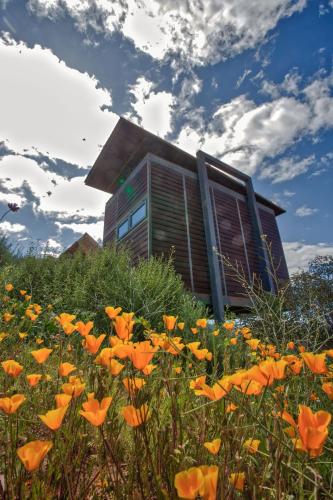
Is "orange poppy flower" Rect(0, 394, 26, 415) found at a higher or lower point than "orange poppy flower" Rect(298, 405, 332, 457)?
higher

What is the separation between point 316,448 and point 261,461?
662mm

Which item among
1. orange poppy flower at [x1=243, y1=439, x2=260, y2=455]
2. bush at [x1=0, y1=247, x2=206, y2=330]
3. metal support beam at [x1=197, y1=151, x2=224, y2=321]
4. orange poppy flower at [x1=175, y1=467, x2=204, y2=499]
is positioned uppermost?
metal support beam at [x1=197, y1=151, x2=224, y2=321]

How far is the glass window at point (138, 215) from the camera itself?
374 inches

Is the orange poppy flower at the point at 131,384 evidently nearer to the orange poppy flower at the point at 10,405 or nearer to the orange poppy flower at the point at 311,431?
the orange poppy flower at the point at 10,405

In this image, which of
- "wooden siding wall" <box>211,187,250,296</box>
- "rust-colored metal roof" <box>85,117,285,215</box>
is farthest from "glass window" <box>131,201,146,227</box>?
"wooden siding wall" <box>211,187,250,296</box>

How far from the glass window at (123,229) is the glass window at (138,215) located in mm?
609

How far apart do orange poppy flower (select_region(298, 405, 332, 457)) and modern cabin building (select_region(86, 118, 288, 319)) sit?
7.80 meters

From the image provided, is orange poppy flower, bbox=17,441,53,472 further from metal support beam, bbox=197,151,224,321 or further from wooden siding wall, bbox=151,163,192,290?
wooden siding wall, bbox=151,163,192,290

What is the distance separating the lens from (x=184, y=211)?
10062mm

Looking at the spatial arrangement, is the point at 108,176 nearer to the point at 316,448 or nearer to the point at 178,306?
the point at 178,306

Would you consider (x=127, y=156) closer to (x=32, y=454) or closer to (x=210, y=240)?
(x=210, y=240)

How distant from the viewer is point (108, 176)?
13.1 meters

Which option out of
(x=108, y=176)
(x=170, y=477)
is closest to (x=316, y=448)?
(x=170, y=477)

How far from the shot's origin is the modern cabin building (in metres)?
9.20
